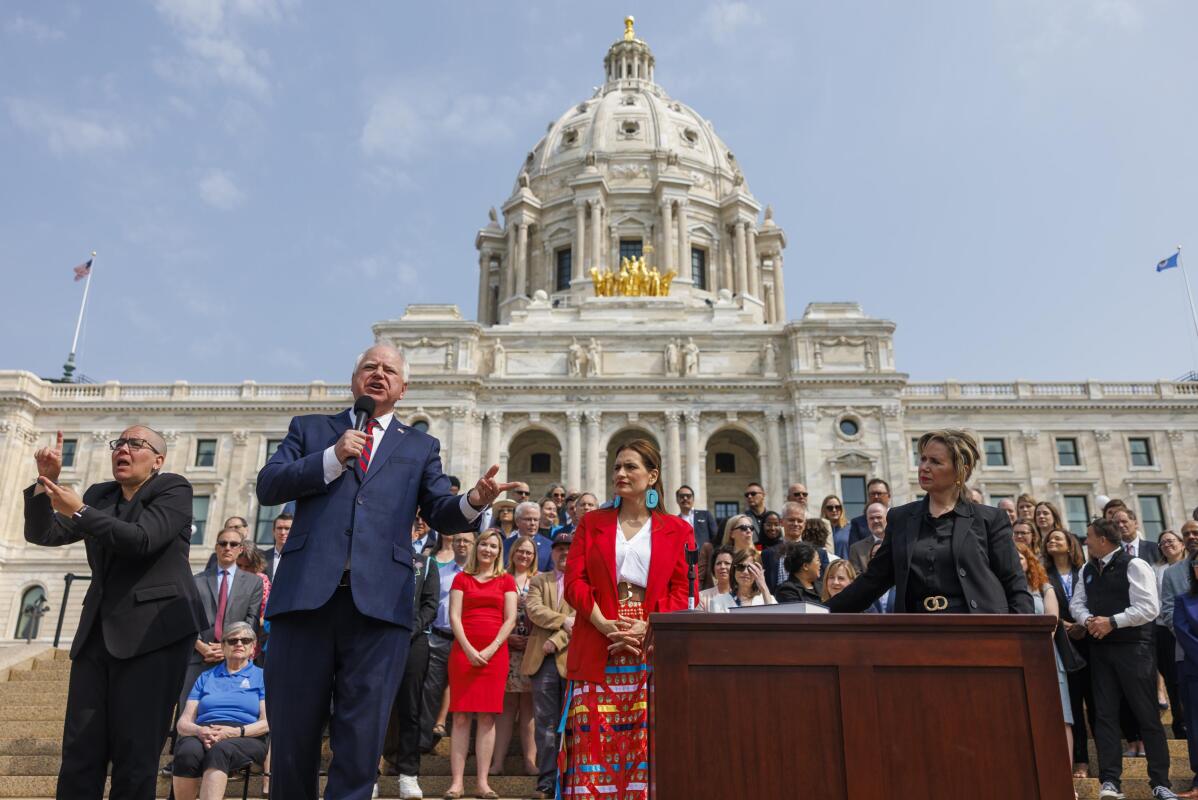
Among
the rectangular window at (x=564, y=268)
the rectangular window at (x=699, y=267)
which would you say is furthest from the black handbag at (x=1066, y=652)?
the rectangular window at (x=699, y=267)

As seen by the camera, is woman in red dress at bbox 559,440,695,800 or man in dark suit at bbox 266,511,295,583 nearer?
woman in red dress at bbox 559,440,695,800

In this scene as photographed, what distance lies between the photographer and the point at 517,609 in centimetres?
1076

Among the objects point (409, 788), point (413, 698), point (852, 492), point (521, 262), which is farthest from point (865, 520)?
point (521, 262)

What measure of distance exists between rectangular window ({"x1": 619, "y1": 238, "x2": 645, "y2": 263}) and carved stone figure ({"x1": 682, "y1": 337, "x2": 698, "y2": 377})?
67.5 ft

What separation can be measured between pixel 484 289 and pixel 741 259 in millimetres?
18357

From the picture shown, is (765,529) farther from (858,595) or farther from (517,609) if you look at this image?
(858,595)

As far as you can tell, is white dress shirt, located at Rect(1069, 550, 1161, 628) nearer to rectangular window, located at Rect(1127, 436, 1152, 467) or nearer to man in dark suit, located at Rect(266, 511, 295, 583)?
man in dark suit, located at Rect(266, 511, 295, 583)

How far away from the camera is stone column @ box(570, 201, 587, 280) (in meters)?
62.1

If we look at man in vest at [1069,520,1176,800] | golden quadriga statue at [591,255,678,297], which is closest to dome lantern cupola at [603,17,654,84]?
golden quadriga statue at [591,255,678,297]

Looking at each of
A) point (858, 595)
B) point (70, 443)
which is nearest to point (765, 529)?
point (858, 595)

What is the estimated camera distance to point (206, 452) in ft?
154

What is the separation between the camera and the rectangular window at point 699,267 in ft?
213

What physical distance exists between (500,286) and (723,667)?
6629cm

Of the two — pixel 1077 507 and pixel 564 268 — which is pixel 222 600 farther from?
pixel 564 268
